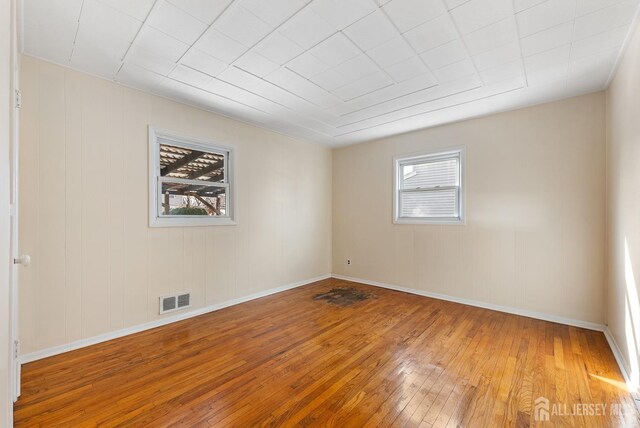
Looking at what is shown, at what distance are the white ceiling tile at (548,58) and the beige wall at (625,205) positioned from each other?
1.27ft

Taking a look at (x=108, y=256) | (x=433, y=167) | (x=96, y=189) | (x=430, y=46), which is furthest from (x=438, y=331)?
(x=96, y=189)

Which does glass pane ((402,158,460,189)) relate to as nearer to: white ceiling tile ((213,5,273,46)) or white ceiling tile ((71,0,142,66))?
white ceiling tile ((213,5,273,46))

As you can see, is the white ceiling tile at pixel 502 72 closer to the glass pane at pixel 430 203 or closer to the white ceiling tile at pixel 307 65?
the white ceiling tile at pixel 307 65

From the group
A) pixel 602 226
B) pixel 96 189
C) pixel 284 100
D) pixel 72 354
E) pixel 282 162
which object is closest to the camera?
pixel 72 354

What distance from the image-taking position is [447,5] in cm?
181

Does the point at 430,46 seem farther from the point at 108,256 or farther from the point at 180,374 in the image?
the point at 108,256

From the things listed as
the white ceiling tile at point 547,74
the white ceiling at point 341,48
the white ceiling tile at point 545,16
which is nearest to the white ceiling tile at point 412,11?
the white ceiling at point 341,48

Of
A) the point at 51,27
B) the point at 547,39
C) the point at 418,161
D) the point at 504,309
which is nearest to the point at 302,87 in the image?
the point at 51,27

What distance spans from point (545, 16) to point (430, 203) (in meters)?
2.73

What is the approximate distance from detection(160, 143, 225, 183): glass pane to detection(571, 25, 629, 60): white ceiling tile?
3.88m

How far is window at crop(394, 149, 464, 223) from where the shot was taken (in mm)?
4066

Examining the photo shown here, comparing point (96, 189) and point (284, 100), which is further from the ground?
point (284, 100)

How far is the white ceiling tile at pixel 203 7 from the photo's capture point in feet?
5.88

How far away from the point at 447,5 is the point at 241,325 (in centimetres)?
345
